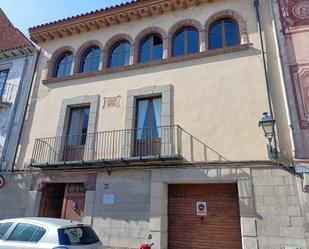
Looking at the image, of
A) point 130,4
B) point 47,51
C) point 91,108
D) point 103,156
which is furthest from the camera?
point 47,51

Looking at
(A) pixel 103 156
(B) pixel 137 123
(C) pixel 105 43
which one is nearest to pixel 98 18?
(C) pixel 105 43

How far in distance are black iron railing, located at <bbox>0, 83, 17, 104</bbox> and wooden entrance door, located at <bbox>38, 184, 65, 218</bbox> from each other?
4541mm

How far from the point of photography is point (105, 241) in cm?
810

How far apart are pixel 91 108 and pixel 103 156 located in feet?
6.93

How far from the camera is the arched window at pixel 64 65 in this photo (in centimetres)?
1162

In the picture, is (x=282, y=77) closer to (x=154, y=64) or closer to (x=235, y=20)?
(x=235, y=20)

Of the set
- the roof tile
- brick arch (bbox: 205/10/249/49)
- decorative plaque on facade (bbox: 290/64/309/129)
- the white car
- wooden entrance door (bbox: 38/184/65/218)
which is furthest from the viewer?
the roof tile

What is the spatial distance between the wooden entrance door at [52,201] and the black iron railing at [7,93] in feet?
14.9

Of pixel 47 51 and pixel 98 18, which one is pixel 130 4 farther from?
pixel 47 51

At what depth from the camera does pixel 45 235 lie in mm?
4695

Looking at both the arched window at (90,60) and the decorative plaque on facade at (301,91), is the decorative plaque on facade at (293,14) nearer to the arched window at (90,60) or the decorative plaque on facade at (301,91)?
the decorative plaque on facade at (301,91)

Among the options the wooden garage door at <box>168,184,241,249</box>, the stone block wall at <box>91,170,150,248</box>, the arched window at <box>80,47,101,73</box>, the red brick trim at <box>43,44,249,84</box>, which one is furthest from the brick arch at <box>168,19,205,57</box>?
the wooden garage door at <box>168,184,241,249</box>

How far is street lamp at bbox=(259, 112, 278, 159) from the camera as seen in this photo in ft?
22.5

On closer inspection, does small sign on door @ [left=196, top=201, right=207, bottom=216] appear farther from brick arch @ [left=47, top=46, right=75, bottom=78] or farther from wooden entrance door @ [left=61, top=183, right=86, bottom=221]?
brick arch @ [left=47, top=46, right=75, bottom=78]
